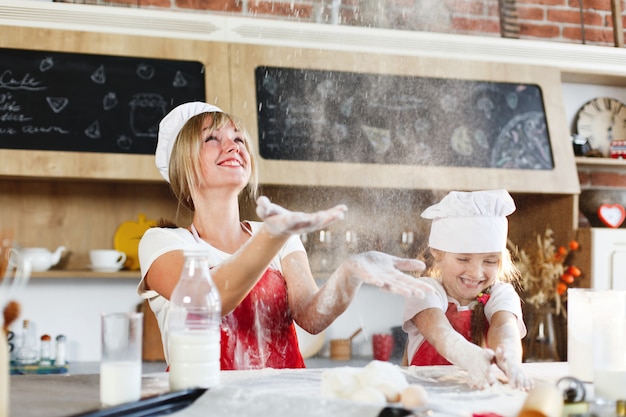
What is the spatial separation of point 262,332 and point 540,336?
68.9 inches

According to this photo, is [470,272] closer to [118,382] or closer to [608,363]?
[608,363]

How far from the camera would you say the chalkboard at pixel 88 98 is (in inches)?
111

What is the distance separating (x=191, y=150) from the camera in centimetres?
185

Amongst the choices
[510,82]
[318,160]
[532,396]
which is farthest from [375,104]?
[532,396]

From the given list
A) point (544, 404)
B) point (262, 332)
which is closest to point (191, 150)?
point (262, 332)

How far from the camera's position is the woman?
1.72 meters

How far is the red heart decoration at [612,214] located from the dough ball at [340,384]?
2.41 meters

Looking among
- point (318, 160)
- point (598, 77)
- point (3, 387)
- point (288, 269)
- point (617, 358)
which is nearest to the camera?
point (3, 387)

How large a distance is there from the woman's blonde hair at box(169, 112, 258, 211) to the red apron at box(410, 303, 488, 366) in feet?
1.92

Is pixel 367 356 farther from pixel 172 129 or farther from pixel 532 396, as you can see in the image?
pixel 532 396

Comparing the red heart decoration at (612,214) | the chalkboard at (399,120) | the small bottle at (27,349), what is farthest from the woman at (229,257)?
the red heart decoration at (612,214)

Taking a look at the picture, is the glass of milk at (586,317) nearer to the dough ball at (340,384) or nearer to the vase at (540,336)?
the dough ball at (340,384)

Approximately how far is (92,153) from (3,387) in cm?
188

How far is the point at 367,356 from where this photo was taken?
11.1 feet
